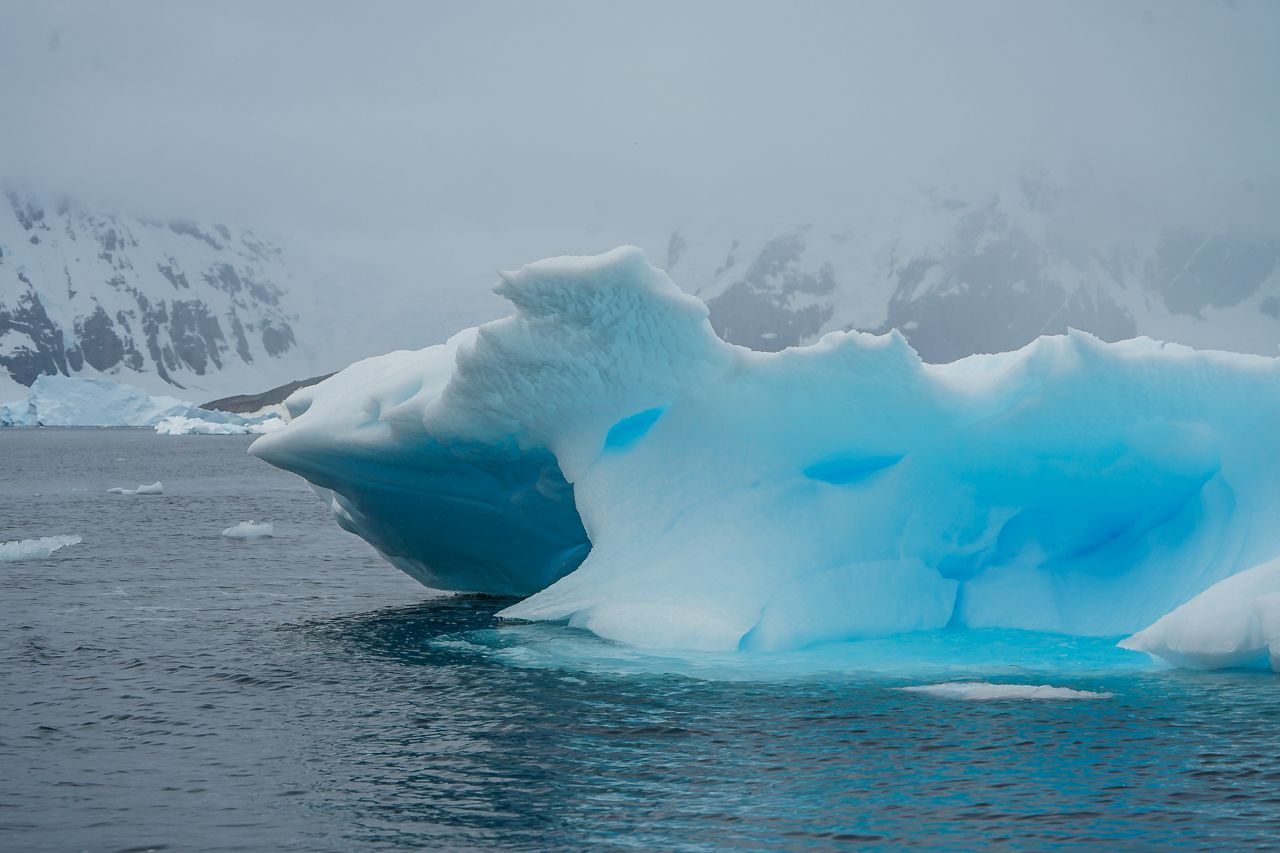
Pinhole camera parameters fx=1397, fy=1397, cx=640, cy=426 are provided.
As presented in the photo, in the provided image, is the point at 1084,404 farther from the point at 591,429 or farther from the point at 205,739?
the point at 205,739

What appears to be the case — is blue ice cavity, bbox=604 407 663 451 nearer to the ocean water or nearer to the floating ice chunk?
the ocean water

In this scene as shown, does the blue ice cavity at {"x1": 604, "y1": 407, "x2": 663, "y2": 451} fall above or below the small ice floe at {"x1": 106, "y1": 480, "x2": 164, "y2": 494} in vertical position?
below

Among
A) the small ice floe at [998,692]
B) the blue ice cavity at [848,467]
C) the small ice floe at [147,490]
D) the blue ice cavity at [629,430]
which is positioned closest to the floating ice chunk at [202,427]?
the small ice floe at [147,490]

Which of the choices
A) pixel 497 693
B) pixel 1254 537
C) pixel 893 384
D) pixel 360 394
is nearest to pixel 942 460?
pixel 893 384

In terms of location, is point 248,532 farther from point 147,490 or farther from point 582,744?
point 582,744

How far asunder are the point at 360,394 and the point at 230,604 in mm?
4367

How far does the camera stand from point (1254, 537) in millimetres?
15727

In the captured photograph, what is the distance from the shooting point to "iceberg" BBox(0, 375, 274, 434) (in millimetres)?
148625

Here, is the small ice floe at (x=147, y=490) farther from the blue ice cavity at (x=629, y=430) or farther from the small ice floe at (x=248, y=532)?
the blue ice cavity at (x=629, y=430)

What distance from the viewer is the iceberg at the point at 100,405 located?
149 m

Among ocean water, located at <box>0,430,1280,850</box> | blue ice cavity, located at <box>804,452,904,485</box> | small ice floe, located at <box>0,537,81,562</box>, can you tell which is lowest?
ocean water, located at <box>0,430,1280,850</box>

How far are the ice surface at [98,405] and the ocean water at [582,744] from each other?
133 metres

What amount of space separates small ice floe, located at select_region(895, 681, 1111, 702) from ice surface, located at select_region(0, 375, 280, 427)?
449ft

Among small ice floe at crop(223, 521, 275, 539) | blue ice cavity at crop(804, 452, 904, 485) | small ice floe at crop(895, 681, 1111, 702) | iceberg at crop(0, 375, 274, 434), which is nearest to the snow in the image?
small ice floe at crop(895, 681, 1111, 702)
